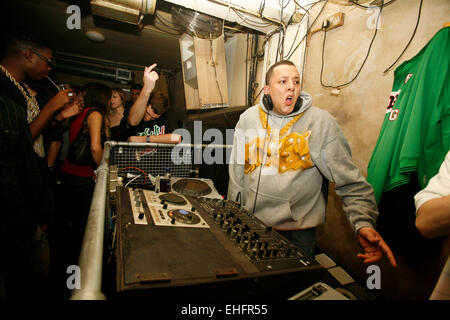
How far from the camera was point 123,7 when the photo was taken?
2477mm

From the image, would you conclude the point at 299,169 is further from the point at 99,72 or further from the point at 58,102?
the point at 99,72

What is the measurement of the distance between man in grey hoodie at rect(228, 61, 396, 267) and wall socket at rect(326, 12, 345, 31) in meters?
1.07

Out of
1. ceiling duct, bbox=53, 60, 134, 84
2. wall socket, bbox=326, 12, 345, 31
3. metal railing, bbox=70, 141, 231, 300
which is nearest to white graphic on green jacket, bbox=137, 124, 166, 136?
metal railing, bbox=70, 141, 231, 300

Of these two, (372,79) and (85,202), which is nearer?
(372,79)

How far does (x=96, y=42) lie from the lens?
17.5 feet

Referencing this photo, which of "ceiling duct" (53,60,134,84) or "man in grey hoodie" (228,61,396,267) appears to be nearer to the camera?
"man in grey hoodie" (228,61,396,267)

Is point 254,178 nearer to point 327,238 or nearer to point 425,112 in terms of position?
point 425,112

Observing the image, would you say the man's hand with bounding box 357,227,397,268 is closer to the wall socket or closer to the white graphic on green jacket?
the wall socket

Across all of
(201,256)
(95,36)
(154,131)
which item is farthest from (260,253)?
(95,36)

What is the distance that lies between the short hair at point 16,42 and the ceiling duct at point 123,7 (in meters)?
0.96

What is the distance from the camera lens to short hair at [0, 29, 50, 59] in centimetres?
165

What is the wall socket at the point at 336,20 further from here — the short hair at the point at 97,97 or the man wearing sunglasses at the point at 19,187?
the man wearing sunglasses at the point at 19,187
